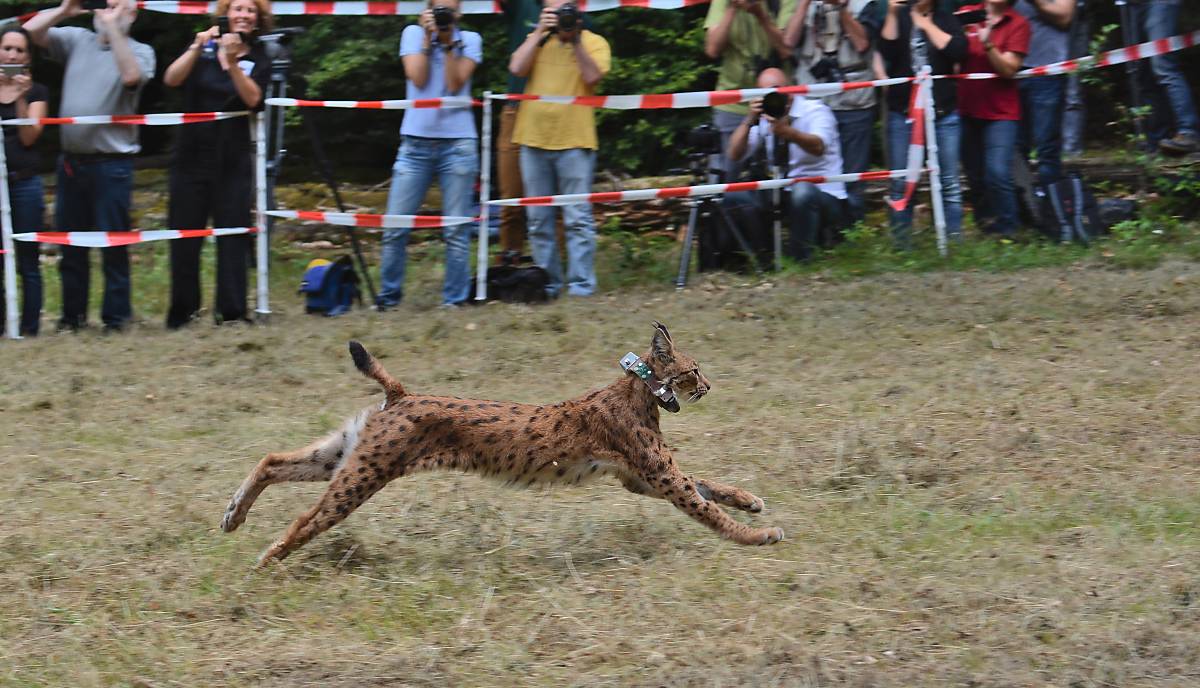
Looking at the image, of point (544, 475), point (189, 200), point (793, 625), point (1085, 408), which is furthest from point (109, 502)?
point (1085, 408)

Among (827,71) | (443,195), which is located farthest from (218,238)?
(827,71)

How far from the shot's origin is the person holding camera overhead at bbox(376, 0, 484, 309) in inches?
426

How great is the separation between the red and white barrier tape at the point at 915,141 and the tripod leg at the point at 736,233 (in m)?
1.23

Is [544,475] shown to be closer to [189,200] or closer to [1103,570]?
[1103,570]

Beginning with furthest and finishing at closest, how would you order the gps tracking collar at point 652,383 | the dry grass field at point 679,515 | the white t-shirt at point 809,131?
the white t-shirt at point 809,131, the gps tracking collar at point 652,383, the dry grass field at point 679,515

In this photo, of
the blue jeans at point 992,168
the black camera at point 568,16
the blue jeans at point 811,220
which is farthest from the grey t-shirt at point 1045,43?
the black camera at point 568,16

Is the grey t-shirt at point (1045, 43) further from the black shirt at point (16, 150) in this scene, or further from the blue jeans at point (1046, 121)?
the black shirt at point (16, 150)

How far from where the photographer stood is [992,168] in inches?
453

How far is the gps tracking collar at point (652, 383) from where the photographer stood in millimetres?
6004

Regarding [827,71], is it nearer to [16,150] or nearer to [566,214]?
[566,214]

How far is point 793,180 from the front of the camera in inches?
437

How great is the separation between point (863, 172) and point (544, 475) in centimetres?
627

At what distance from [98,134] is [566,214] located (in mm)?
3469

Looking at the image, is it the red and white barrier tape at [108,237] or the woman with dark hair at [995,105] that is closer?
the red and white barrier tape at [108,237]
